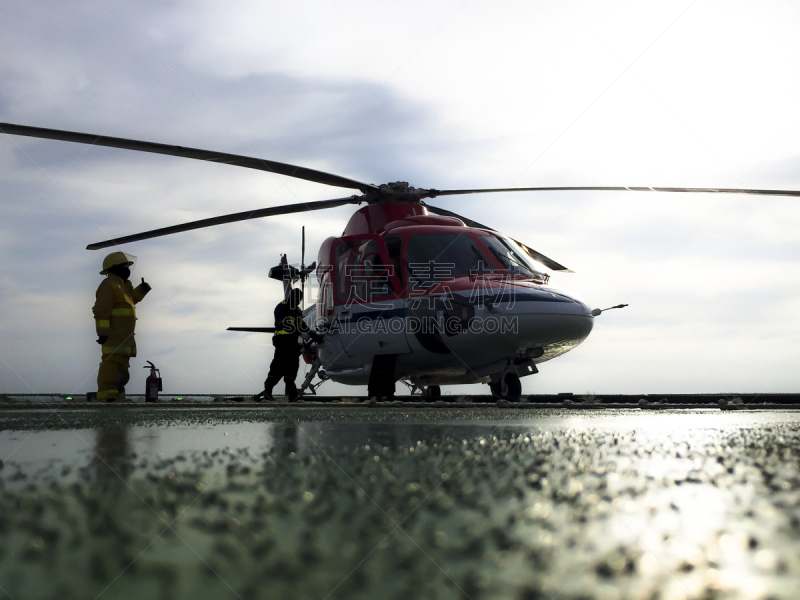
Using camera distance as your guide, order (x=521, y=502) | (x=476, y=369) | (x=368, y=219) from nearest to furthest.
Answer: (x=521, y=502) < (x=476, y=369) < (x=368, y=219)

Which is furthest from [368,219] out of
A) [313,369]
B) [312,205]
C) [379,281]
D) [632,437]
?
[632,437]

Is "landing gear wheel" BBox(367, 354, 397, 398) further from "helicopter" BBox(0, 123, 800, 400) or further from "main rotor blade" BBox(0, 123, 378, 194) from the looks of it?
"main rotor blade" BBox(0, 123, 378, 194)

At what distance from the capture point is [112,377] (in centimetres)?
702

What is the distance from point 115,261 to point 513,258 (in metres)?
4.56

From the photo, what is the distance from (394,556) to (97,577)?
0.87 ft

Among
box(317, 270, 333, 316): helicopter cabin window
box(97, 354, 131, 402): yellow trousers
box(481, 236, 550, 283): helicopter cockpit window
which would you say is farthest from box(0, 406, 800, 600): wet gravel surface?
box(317, 270, 333, 316): helicopter cabin window

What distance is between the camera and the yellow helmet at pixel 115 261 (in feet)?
24.3

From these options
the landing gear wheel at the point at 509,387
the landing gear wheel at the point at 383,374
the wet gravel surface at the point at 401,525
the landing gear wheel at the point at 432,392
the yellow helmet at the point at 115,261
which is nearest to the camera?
the wet gravel surface at the point at 401,525

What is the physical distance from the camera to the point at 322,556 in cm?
63

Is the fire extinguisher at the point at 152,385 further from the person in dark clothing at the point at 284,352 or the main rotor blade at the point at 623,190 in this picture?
the main rotor blade at the point at 623,190

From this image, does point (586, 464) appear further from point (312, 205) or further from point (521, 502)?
point (312, 205)

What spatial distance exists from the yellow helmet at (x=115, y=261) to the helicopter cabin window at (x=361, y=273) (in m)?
2.58

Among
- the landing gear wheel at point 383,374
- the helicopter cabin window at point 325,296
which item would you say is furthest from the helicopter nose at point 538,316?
the helicopter cabin window at point 325,296

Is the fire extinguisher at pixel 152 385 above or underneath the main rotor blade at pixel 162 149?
underneath
